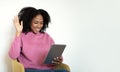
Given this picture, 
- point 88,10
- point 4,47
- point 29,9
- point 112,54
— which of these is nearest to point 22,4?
point 29,9

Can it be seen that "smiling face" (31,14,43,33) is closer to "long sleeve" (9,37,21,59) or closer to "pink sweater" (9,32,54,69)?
"pink sweater" (9,32,54,69)

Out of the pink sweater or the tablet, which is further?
the pink sweater

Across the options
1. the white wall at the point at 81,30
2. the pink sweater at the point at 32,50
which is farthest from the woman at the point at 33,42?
the white wall at the point at 81,30

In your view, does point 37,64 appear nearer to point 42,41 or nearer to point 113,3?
point 42,41

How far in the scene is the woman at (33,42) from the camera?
194cm

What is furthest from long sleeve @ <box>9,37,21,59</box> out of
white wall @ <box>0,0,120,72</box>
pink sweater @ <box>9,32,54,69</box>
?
white wall @ <box>0,0,120,72</box>

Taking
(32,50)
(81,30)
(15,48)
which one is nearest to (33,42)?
(32,50)

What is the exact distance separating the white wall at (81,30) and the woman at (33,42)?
11.7 inches

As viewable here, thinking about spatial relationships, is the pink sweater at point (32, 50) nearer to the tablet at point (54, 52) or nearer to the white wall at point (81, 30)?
the tablet at point (54, 52)

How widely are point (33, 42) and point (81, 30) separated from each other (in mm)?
555

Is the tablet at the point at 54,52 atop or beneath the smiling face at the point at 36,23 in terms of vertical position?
beneath

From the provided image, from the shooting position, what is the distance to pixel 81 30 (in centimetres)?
233

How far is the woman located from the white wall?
297 mm

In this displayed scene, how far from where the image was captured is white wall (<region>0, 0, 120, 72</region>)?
191 cm
